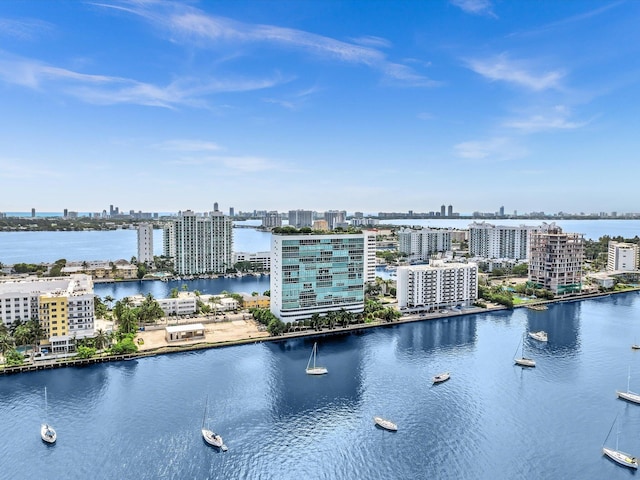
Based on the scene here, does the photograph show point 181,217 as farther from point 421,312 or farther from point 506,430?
point 506,430

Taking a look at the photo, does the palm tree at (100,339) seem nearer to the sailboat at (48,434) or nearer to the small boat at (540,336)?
the sailboat at (48,434)

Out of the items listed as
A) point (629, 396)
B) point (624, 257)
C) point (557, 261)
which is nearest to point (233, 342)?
point (629, 396)

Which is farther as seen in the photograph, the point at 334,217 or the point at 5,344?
the point at 334,217

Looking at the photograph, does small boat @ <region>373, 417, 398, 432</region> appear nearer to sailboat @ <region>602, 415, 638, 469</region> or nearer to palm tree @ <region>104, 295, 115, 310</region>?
sailboat @ <region>602, 415, 638, 469</region>

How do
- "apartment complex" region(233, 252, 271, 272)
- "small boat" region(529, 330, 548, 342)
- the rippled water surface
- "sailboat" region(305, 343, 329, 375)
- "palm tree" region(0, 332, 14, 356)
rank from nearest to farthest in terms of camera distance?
the rippled water surface, "sailboat" region(305, 343, 329, 375), "palm tree" region(0, 332, 14, 356), "small boat" region(529, 330, 548, 342), "apartment complex" region(233, 252, 271, 272)

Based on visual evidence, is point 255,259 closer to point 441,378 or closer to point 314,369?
point 314,369

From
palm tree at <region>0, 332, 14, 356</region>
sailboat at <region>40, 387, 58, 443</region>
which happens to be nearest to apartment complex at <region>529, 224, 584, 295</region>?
sailboat at <region>40, 387, 58, 443</region>

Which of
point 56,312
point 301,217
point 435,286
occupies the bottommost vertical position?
point 56,312
